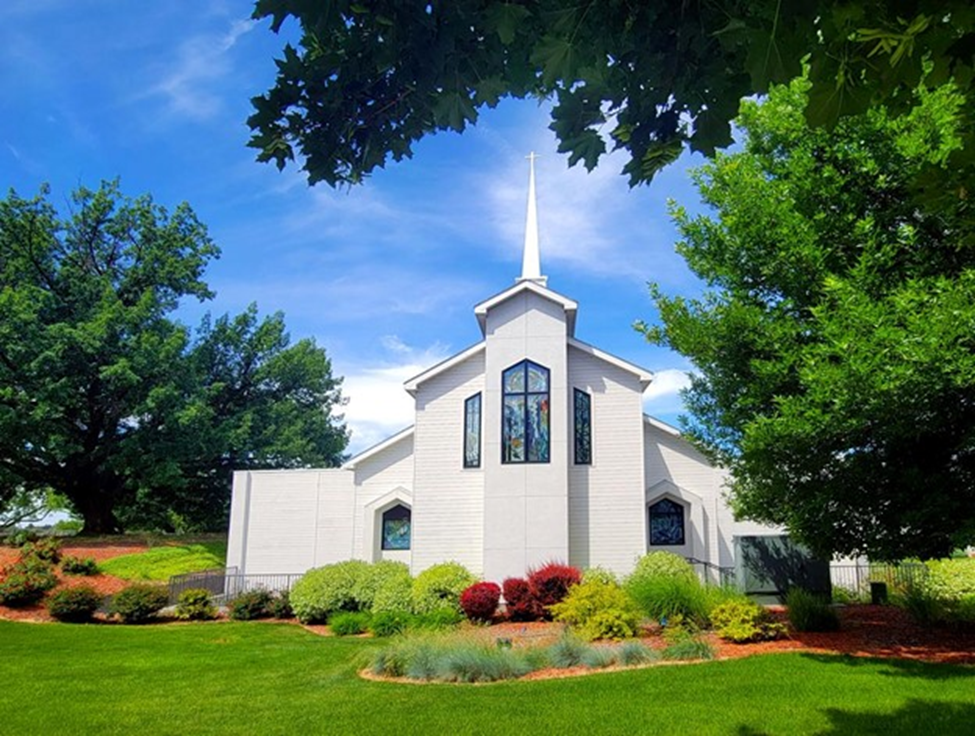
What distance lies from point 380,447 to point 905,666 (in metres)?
17.0

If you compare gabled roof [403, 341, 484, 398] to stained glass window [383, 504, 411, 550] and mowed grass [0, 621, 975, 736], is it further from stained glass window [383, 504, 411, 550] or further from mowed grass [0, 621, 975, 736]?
mowed grass [0, 621, 975, 736]

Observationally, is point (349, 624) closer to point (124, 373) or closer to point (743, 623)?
point (743, 623)

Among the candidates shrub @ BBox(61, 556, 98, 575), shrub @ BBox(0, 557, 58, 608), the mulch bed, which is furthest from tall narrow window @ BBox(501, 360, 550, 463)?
shrub @ BBox(61, 556, 98, 575)

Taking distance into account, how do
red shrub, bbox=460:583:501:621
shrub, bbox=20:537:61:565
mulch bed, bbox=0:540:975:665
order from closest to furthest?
mulch bed, bbox=0:540:975:665
red shrub, bbox=460:583:501:621
shrub, bbox=20:537:61:565

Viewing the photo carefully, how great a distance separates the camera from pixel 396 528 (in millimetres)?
24109

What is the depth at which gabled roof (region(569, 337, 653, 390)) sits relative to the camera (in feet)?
73.8

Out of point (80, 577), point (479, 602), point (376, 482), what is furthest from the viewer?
point (80, 577)

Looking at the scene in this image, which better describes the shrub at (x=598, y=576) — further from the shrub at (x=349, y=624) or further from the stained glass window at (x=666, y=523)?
→ the shrub at (x=349, y=624)

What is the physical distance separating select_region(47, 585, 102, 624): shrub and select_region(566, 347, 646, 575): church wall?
14.1 metres

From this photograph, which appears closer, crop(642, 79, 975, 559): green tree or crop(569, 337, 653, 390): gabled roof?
crop(642, 79, 975, 559): green tree

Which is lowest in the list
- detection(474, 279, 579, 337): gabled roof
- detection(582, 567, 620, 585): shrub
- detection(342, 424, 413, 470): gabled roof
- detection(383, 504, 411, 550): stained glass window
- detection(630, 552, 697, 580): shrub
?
detection(582, 567, 620, 585): shrub

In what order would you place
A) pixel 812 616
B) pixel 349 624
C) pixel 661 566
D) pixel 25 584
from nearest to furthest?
pixel 812 616, pixel 349 624, pixel 661 566, pixel 25 584

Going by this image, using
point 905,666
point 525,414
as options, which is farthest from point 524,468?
point 905,666

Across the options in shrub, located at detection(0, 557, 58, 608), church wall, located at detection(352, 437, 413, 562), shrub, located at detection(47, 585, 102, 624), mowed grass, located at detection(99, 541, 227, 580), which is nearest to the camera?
shrub, located at detection(47, 585, 102, 624)
